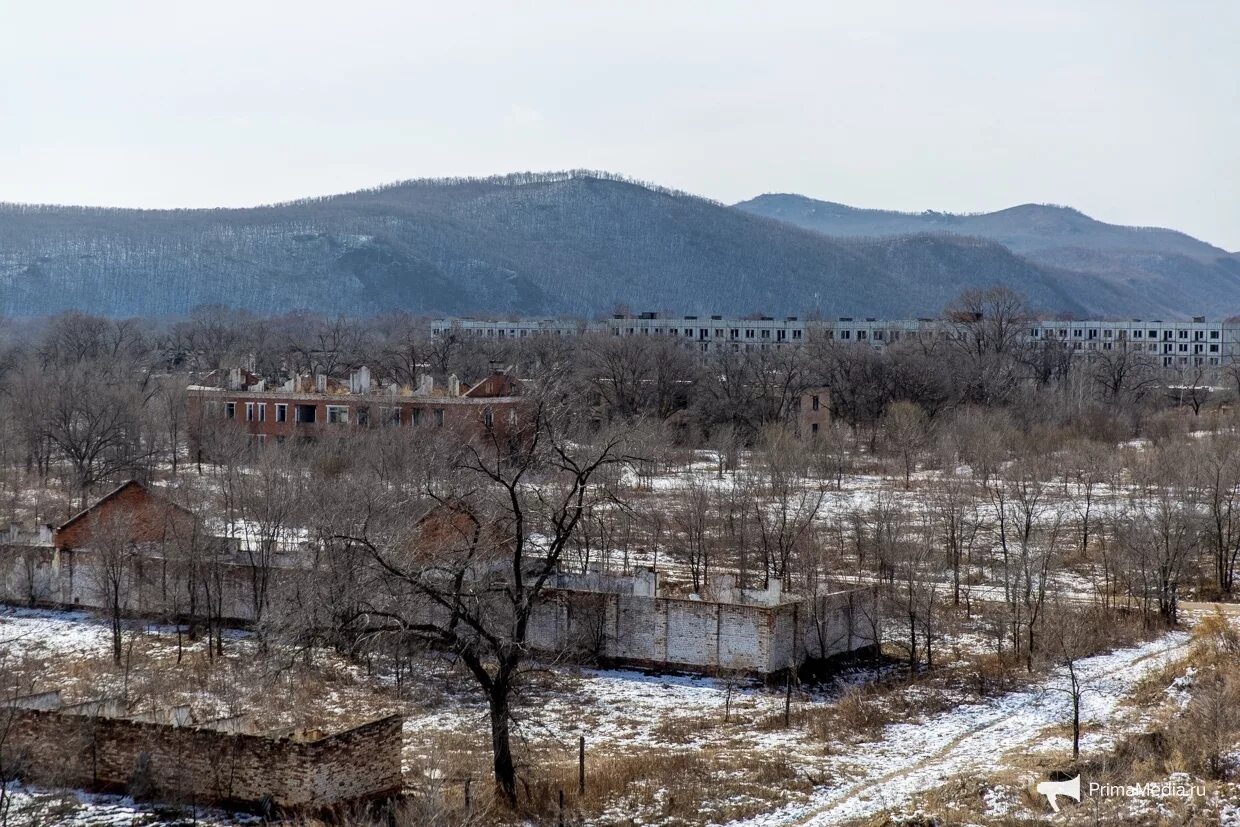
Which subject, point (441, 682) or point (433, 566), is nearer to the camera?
point (433, 566)

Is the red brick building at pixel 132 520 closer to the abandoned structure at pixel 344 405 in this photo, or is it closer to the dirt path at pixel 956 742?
the dirt path at pixel 956 742

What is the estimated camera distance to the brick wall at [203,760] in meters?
18.5

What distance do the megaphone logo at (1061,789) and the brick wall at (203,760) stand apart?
843 cm

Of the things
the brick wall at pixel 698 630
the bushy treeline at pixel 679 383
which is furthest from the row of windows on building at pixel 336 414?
the brick wall at pixel 698 630

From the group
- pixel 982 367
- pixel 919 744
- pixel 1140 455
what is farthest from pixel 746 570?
pixel 982 367

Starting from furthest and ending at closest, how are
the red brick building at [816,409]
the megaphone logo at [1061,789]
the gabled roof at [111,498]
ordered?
the red brick building at [816,409] → the gabled roof at [111,498] → the megaphone logo at [1061,789]

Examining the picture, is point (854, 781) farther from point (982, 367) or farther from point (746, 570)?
point (982, 367)

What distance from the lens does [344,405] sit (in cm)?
6178

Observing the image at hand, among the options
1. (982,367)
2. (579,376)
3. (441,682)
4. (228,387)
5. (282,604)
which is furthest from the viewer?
(982,367)

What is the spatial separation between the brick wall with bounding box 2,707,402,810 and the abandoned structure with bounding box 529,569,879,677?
862 centimetres

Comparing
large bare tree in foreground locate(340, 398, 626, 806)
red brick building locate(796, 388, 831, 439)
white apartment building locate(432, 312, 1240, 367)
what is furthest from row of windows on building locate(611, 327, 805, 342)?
large bare tree in foreground locate(340, 398, 626, 806)

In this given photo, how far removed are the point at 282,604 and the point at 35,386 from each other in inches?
1824

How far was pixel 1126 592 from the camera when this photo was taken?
3581 centimetres
